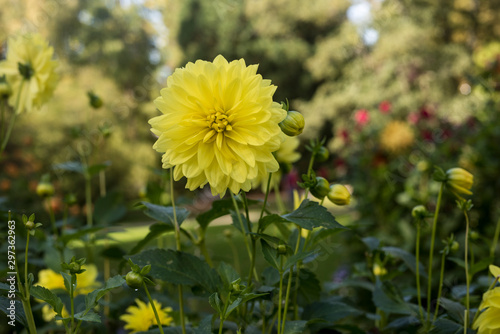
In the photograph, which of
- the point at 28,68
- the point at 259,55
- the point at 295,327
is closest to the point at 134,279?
the point at 295,327

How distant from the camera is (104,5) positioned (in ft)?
26.7

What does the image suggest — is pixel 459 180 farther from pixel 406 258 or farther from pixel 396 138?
pixel 396 138

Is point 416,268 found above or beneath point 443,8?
beneath

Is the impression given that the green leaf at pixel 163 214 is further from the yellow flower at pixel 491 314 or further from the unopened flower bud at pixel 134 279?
the yellow flower at pixel 491 314

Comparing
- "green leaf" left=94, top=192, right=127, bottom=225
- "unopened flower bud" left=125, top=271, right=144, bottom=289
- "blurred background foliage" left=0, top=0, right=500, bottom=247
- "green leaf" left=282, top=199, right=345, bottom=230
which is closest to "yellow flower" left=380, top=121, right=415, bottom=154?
"green leaf" left=94, top=192, right=127, bottom=225

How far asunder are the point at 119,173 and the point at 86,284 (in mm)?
6045

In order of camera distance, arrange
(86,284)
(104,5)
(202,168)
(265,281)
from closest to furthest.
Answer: (202,168), (265,281), (86,284), (104,5)

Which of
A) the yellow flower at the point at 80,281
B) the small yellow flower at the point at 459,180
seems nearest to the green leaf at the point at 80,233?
the yellow flower at the point at 80,281

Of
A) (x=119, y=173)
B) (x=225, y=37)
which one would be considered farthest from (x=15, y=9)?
(x=225, y=37)

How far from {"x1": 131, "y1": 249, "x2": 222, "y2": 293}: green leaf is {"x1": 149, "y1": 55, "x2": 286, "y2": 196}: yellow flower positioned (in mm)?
93

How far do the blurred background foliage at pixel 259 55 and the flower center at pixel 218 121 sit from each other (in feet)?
10.4

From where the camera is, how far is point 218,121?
42cm

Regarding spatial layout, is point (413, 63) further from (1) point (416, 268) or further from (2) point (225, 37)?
(1) point (416, 268)

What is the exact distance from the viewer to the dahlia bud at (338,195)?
1.56 feet
